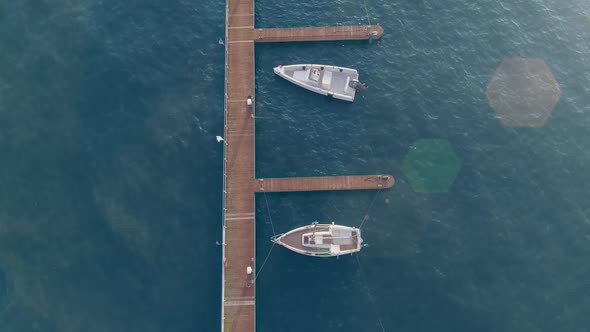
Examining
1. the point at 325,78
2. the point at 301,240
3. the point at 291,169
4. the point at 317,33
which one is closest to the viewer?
the point at 301,240

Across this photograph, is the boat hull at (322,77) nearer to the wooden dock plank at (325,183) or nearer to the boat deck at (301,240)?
the wooden dock plank at (325,183)

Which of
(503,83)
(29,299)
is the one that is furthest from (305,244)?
(503,83)

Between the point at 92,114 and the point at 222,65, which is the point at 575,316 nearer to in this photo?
the point at 222,65

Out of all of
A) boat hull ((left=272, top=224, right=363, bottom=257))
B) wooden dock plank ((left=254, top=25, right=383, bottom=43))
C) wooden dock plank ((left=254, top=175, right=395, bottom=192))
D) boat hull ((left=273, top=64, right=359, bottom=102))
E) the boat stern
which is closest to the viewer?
boat hull ((left=272, top=224, right=363, bottom=257))

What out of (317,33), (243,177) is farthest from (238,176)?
(317,33)

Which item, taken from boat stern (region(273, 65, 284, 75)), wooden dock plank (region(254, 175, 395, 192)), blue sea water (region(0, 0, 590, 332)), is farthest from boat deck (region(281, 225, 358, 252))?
boat stern (region(273, 65, 284, 75))

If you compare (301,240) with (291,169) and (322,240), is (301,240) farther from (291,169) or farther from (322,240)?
(291,169)

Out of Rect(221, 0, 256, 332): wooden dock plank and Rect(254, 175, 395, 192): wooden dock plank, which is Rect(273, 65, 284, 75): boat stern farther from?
Rect(254, 175, 395, 192): wooden dock plank

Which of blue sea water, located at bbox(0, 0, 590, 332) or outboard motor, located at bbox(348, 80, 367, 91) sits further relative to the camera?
outboard motor, located at bbox(348, 80, 367, 91)
